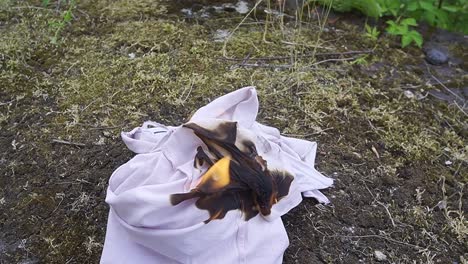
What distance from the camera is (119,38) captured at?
2781mm

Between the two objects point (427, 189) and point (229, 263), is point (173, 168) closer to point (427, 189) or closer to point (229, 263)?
point (229, 263)

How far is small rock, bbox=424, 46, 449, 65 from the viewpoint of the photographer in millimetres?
2859

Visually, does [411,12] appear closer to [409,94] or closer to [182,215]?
[409,94]

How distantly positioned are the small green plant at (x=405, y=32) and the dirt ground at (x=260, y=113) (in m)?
0.09

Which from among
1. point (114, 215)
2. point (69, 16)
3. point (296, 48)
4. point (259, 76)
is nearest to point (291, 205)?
point (114, 215)

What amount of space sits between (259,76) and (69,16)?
3.77 ft

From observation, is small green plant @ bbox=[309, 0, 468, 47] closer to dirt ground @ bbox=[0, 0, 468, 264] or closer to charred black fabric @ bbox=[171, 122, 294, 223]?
dirt ground @ bbox=[0, 0, 468, 264]

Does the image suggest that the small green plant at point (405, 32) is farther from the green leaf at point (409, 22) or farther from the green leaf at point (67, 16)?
the green leaf at point (67, 16)

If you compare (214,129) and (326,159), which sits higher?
(214,129)

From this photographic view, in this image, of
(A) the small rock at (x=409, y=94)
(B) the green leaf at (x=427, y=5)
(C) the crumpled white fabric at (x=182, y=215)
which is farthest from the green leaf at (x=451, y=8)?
(C) the crumpled white fabric at (x=182, y=215)

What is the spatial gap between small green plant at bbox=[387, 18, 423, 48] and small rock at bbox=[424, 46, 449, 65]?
8 centimetres

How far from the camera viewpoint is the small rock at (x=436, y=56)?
2.86 metres

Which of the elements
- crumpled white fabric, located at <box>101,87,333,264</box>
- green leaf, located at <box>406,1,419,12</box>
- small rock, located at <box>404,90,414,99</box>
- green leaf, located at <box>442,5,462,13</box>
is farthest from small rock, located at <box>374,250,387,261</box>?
green leaf, located at <box>442,5,462,13</box>

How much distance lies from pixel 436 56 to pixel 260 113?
1172 mm
